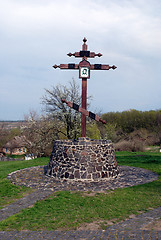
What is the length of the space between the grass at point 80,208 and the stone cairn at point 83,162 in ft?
5.41

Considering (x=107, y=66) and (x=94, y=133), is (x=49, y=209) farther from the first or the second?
(x=94, y=133)

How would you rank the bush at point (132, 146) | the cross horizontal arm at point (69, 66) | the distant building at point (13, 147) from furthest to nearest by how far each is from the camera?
the distant building at point (13, 147) < the bush at point (132, 146) < the cross horizontal arm at point (69, 66)

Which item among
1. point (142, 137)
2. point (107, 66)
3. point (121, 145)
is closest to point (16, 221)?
point (107, 66)

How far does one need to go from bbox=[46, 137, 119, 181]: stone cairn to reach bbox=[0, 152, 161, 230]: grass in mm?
1650

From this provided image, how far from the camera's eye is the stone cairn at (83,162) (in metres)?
9.34

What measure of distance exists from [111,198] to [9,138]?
35719 millimetres

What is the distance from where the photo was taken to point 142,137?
31.6 m

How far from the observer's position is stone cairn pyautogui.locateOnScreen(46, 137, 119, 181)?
368 inches

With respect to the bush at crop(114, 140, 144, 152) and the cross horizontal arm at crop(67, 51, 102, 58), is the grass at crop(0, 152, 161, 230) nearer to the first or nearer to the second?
the cross horizontal arm at crop(67, 51, 102, 58)

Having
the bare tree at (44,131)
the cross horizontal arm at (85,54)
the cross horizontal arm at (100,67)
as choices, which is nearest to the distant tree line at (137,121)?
the bare tree at (44,131)

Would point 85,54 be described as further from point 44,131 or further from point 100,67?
point 44,131

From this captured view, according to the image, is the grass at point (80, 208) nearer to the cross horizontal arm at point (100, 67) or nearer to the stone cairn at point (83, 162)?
the stone cairn at point (83, 162)

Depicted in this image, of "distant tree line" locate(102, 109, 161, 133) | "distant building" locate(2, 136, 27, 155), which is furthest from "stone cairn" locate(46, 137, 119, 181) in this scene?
"distant building" locate(2, 136, 27, 155)

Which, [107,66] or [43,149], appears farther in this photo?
[43,149]
